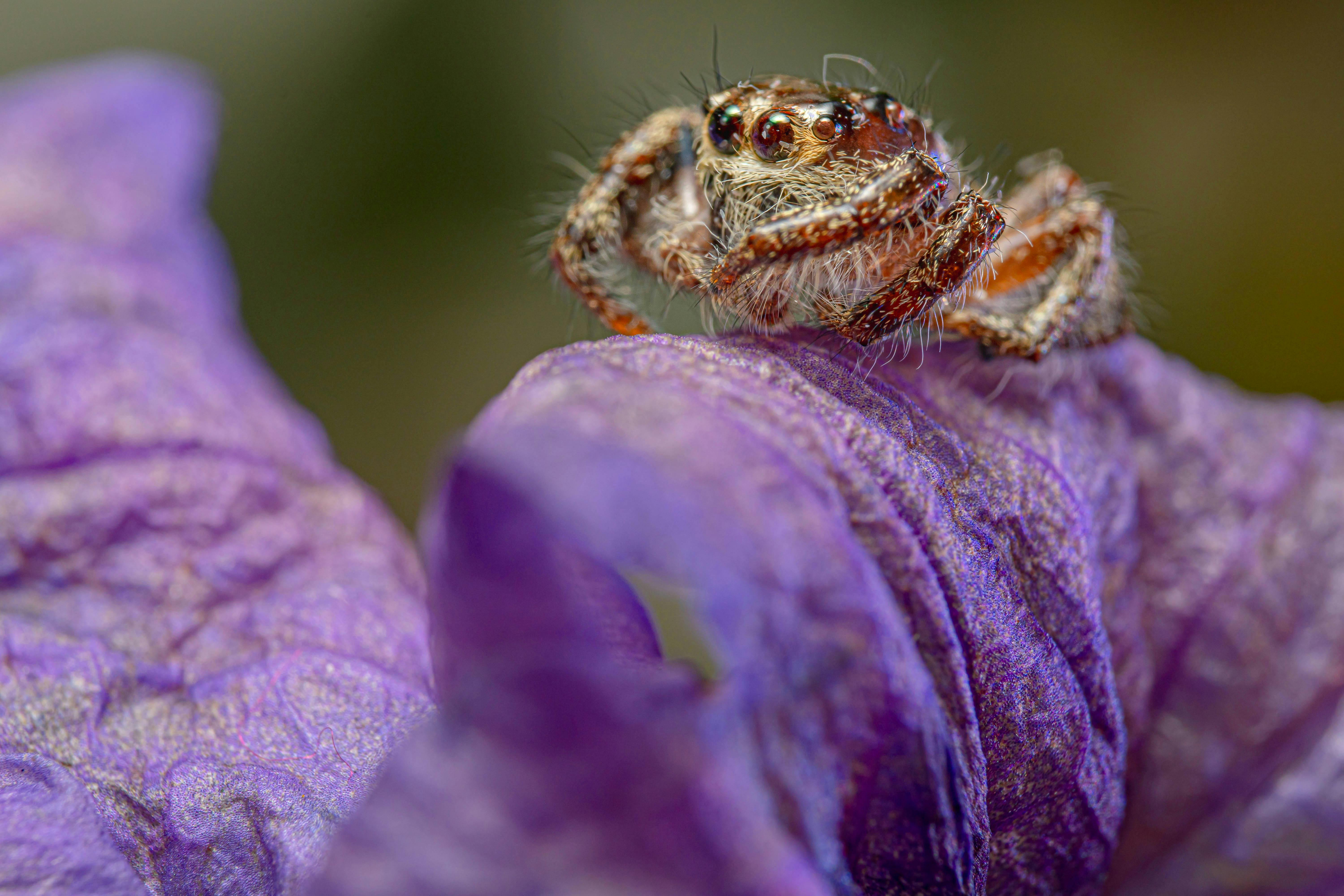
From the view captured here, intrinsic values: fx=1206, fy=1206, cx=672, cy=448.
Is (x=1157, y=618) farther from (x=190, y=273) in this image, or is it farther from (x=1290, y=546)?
(x=190, y=273)

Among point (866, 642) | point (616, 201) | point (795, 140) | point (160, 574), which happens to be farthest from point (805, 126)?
point (160, 574)

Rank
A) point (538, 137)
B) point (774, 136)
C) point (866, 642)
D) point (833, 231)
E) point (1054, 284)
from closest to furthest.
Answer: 1. point (866, 642)
2. point (833, 231)
3. point (774, 136)
4. point (1054, 284)
5. point (538, 137)

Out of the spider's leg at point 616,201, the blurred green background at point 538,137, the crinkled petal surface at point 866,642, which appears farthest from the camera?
the blurred green background at point 538,137

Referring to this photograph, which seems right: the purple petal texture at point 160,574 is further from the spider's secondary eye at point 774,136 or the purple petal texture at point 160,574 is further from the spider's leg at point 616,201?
the spider's secondary eye at point 774,136

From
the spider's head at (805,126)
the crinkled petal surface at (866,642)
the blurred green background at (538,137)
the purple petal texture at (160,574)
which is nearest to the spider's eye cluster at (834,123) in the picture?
the spider's head at (805,126)

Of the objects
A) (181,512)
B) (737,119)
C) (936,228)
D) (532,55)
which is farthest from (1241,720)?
(532,55)

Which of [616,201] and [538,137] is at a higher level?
[616,201]

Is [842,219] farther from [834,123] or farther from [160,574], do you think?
[160,574]
